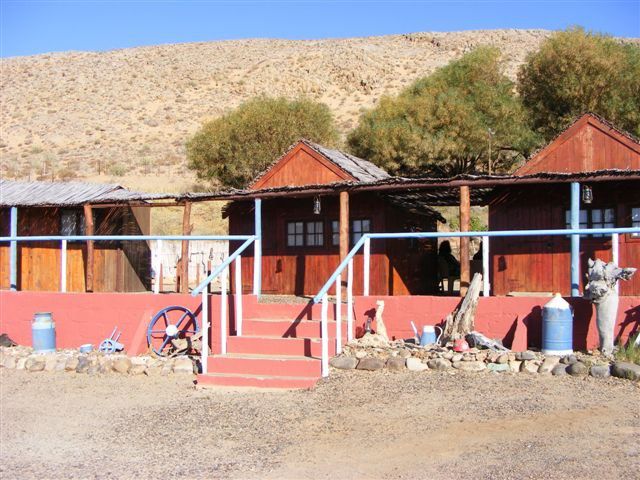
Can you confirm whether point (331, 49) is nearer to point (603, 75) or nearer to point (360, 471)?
point (603, 75)

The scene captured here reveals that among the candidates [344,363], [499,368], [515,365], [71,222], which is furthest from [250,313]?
[71,222]

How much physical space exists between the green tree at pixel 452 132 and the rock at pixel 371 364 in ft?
60.7

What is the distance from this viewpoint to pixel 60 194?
17.5 metres

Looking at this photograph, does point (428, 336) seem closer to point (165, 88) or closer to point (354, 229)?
point (354, 229)

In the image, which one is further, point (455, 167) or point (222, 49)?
point (222, 49)

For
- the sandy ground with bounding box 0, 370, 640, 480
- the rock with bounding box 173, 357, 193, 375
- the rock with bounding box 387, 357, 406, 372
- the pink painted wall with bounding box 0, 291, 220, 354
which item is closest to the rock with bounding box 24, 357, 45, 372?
the pink painted wall with bounding box 0, 291, 220, 354

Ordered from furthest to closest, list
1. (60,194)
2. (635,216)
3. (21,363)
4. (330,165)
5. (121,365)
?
1. (60,194)
2. (330,165)
3. (635,216)
4. (21,363)
5. (121,365)

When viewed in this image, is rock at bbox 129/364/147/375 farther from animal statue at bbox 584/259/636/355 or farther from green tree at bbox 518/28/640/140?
green tree at bbox 518/28/640/140

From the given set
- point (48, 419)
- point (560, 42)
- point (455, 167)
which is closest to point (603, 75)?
point (560, 42)

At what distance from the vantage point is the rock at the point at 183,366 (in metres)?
10.7

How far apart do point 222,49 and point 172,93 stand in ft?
42.7

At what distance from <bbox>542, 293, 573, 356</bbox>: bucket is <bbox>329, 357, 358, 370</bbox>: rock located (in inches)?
96.7

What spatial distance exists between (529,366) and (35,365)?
730cm

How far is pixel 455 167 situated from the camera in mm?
28891
